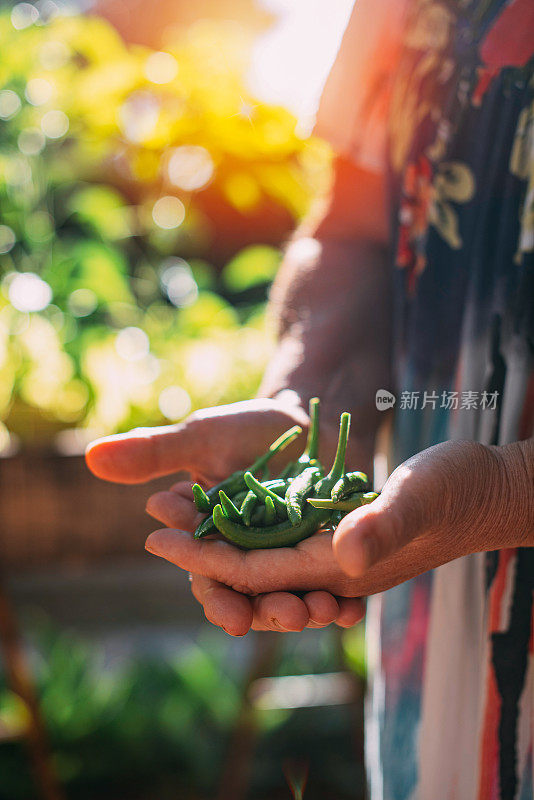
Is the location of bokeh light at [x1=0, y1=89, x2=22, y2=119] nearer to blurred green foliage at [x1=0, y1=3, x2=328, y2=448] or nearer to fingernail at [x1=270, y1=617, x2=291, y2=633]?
blurred green foliage at [x1=0, y1=3, x2=328, y2=448]

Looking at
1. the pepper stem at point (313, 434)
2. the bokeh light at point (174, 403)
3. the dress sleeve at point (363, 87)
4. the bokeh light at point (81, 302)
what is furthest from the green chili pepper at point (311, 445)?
the bokeh light at point (81, 302)

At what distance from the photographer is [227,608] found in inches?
13.7

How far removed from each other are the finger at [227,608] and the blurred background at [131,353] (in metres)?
0.42

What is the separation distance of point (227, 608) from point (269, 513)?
0.06 m

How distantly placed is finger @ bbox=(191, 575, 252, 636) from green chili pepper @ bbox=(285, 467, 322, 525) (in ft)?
0.17

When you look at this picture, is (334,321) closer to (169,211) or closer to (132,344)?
(132,344)

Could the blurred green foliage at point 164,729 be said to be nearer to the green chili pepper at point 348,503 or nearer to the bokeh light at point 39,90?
the green chili pepper at point 348,503

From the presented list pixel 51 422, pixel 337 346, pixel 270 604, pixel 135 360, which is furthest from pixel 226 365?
pixel 270 604

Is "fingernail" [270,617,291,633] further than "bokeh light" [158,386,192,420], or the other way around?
"bokeh light" [158,386,192,420]

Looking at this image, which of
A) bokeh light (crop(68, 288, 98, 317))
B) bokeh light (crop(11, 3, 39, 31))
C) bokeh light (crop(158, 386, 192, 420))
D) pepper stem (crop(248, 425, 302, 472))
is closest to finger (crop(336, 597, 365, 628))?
pepper stem (crop(248, 425, 302, 472))

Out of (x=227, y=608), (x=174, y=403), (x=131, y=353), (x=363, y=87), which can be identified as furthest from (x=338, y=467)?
(x=131, y=353)

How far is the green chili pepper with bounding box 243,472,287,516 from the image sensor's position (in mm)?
391

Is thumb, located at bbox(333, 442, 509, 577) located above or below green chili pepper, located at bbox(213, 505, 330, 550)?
above

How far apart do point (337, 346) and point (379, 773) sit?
1.28 ft
